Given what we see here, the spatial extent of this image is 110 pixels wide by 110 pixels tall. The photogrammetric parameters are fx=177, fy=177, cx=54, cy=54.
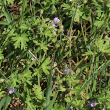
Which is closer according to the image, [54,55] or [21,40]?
[21,40]

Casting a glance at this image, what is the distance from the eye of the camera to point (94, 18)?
247cm

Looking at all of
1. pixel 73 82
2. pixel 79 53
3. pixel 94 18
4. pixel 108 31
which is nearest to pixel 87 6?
pixel 94 18

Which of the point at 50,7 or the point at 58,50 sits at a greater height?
the point at 50,7

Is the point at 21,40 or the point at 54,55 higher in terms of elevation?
the point at 21,40

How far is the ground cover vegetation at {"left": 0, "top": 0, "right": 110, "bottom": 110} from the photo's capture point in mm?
1976

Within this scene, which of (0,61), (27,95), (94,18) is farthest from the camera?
(94,18)

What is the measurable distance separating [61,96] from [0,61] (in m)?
0.85

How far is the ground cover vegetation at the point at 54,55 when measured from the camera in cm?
198

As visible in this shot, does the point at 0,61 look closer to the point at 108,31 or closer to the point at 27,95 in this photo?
the point at 27,95

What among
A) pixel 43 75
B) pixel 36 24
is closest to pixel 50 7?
pixel 36 24

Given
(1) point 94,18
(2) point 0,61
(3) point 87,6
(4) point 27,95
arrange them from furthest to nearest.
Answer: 1. (1) point 94,18
2. (3) point 87,6
3. (2) point 0,61
4. (4) point 27,95

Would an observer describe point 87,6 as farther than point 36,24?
Yes

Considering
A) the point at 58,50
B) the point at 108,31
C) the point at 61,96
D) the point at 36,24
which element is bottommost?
the point at 61,96

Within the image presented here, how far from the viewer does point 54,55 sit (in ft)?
7.38
